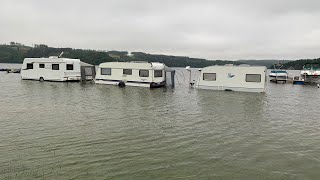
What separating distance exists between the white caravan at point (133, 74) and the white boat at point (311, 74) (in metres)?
32.0

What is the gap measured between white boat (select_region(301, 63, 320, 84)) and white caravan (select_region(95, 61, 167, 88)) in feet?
105

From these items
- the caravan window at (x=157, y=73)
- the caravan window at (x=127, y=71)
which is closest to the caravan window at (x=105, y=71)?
the caravan window at (x=127, y=71)

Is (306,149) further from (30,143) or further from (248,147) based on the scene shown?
(30,143)

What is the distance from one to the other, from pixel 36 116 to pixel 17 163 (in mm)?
7336

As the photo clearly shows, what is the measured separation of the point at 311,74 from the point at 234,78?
90.5 ft

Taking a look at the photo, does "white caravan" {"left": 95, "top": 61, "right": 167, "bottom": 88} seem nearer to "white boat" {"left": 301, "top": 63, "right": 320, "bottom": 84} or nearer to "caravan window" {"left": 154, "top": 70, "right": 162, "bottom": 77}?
"caravan window" {"left": 154, "top": 70, "right": 162, "bottom": 77}

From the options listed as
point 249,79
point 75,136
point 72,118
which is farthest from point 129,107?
point 249,79

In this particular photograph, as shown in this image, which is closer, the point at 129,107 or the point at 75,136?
the point at 75,136

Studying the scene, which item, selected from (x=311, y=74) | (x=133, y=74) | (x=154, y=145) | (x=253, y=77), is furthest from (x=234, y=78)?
(x=311, y=74)

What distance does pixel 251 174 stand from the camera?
309 inches

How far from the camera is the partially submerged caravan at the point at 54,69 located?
3891 centimetres

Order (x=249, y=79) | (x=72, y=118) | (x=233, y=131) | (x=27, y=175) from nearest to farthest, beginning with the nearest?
(x=27, y=175), (x=233, y=131), (x=72, y=118), (x=249, y=79)

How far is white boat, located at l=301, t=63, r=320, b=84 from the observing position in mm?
50688

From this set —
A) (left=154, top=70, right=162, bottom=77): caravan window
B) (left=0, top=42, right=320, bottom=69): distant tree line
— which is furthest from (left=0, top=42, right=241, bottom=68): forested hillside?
(left=154, top=70, right=162, bottom=77): caravan window
